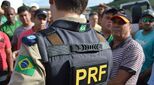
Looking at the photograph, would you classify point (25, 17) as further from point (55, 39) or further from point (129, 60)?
point (55, 39)

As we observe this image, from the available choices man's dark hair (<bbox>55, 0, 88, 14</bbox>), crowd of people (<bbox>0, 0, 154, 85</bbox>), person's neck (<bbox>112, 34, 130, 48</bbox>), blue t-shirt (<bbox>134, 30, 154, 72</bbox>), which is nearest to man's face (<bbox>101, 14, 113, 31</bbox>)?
crowd of people (<bbox>0, 0, 154, 85</bbox>)

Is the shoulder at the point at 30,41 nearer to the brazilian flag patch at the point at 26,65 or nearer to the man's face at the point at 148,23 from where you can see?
the brazilian flag patch at the point at 26,65

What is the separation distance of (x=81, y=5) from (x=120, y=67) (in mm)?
1464

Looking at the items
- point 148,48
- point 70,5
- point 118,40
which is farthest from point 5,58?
point 70,5

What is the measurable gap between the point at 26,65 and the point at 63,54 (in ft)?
0.75

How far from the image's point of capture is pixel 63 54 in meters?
2.05

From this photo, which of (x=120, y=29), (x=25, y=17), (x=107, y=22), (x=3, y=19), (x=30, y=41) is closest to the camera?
(x=30, y=41)

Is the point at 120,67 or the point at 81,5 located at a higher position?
the point at 81,5

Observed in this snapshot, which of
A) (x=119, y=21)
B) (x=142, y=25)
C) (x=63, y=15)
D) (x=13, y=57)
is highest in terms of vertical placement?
(x=63, y=15)

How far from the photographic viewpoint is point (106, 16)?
470cm

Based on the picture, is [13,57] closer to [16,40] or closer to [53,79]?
[16,40]

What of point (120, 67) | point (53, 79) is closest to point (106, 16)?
point (120, 67)

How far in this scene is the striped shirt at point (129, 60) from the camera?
133 inches

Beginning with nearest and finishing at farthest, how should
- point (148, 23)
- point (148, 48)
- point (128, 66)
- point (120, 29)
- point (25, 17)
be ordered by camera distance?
point (128, 66) → point (120, 29) → point (148, 48) → point (148, 23) → point (25, 17)
